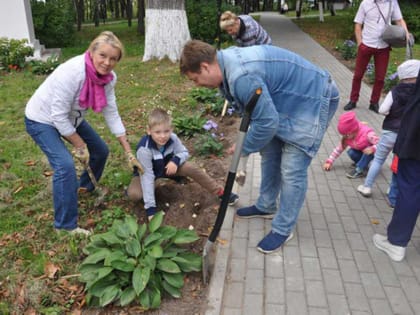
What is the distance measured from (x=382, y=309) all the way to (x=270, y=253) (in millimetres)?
873

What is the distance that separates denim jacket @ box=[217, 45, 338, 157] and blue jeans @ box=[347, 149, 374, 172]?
177 centimetres

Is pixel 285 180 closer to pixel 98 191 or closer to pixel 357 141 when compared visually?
pixel 357 141

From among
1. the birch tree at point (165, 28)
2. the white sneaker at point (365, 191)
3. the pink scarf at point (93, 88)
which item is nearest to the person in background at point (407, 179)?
the white sneaker at point (365, 191)

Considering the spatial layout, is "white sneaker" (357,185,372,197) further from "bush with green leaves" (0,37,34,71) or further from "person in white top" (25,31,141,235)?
"bush with green leaves" (0,37,34,71)

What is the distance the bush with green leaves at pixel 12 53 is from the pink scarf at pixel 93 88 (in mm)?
7939

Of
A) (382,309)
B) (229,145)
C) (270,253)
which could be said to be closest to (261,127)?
(270,253)

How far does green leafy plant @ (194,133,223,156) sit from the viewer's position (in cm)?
481

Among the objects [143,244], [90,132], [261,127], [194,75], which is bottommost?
[143,244]

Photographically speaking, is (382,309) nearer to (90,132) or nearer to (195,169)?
(195,169)

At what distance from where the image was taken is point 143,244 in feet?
9.32

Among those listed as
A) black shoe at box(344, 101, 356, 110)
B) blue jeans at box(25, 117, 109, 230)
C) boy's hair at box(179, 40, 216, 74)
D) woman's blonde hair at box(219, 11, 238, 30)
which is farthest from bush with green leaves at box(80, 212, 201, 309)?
black shoe at box(344, 101, 356, 110)

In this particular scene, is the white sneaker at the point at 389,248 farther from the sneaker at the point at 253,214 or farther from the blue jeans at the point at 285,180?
the sneaker at the point at 253,214

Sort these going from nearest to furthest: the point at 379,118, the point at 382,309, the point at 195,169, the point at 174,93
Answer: the point at 382,309
the point at 195,169
the point at 379,118
the point at 174,93

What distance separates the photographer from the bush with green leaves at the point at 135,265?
2.61 m
